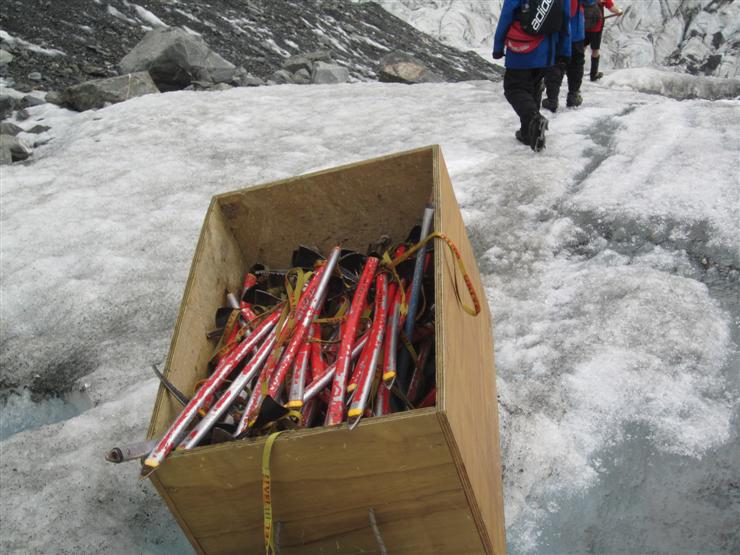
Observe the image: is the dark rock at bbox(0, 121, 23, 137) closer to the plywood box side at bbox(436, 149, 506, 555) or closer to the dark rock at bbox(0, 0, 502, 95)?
A: the dark rock at bbox(0, 0, 502, 95)

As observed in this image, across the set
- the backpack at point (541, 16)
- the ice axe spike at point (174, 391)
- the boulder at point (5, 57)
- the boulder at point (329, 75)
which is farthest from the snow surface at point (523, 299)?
the boulder at point (329, 75)

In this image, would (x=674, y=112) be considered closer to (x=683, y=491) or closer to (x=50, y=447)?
(x=683, y=491)

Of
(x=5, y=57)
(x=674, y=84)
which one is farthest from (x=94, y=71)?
(x=674, y=84)

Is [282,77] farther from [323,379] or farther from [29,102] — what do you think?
[323,379]

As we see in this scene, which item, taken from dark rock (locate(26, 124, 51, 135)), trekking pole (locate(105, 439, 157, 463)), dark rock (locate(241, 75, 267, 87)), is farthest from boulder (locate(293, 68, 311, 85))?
trekking pole (locate(105, 439, 157, 463))

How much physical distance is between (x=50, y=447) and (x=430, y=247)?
2.16 m

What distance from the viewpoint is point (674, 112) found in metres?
5.55

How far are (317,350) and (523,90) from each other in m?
3.68

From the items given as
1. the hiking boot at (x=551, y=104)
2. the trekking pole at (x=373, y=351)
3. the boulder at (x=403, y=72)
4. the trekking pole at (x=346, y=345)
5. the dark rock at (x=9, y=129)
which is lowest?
the boulder at (x=403, y=72)

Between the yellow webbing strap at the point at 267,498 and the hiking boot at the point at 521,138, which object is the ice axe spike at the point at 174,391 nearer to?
the yellow webbing strap at the point at 267,498

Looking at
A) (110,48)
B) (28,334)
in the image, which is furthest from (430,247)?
(110,48)

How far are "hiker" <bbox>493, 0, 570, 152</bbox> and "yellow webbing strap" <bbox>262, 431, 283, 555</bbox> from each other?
4.00 meters

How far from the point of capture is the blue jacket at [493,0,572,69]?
16.3 ft

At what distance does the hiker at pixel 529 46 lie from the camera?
4.85 meters
